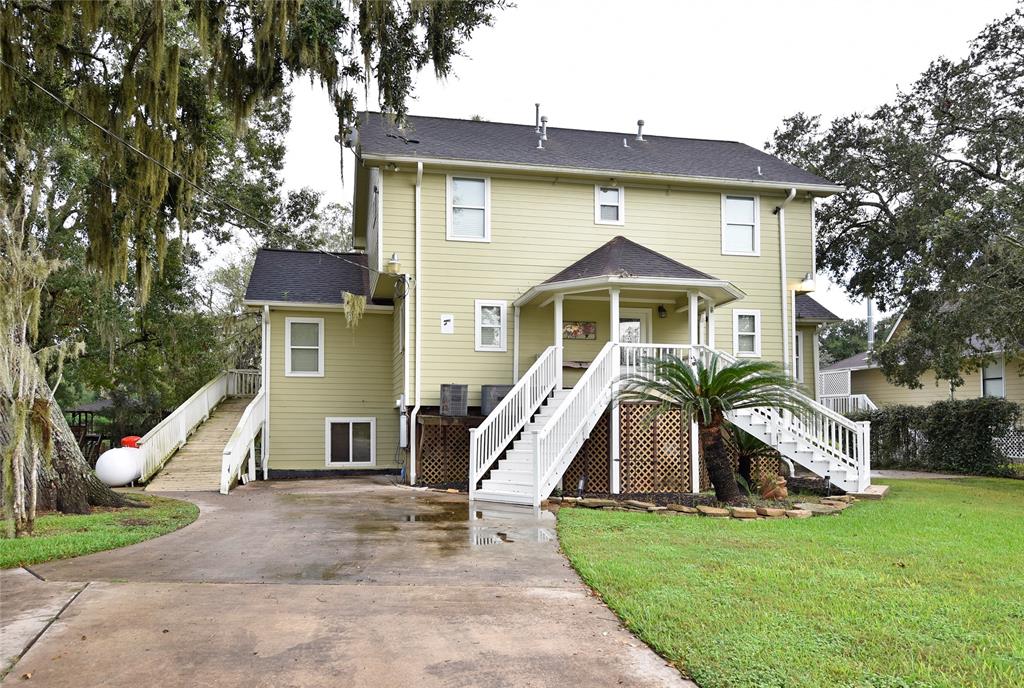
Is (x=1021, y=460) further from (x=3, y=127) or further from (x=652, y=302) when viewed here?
(x=3, y=127)

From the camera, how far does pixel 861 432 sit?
1127 cm

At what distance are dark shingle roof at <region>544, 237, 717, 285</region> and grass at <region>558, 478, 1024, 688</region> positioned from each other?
5.08 m

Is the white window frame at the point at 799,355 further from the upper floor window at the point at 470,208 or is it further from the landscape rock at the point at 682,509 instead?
the landscape rock at the point at 682,509

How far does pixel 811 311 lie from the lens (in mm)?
16984

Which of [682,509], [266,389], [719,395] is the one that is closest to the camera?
[682,509]

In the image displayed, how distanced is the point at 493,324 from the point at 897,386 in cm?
1485

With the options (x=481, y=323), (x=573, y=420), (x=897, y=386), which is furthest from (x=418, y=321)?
(x=897, y=386)

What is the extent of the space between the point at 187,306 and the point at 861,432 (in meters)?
17.0

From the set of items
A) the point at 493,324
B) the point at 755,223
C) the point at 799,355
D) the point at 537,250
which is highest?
the point at 755,223

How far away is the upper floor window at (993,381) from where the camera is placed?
2178 centimetres

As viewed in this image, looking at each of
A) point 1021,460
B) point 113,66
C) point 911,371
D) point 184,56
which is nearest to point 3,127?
point 113,66

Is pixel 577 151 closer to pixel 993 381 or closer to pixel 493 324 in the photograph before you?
pixel 493 324

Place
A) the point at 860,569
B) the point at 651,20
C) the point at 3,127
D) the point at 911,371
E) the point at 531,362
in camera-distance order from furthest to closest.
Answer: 1. the point at 911,371
2. the point at 531,362
3. the point at 651,20
4. the point at 3,127
5. the point at 860,569

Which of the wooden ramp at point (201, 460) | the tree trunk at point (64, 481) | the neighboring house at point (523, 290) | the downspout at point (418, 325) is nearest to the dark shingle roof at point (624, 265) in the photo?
the neighboring house at point (523, 290)
